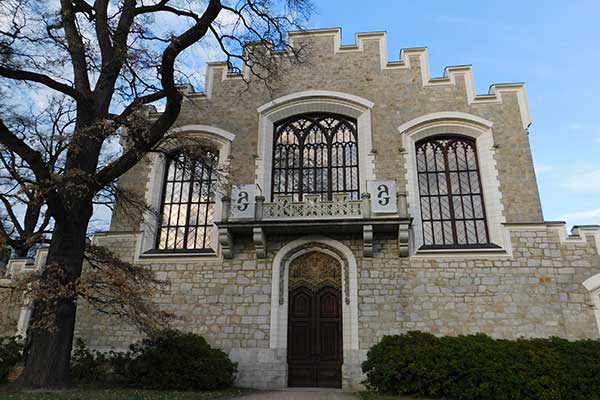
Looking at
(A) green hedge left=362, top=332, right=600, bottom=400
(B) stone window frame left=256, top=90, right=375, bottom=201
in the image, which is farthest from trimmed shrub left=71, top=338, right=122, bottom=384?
(A) green hedge left=362, top=332, right=600, bottom=400

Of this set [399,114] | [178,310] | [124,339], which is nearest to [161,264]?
[178,310]

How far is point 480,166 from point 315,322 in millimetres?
7525

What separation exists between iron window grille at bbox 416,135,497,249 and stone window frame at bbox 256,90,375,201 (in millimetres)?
1980

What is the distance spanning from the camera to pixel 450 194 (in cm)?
1373

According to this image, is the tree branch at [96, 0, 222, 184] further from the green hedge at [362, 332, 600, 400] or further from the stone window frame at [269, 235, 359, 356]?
the green hedge at [362, 332, 600, 400]

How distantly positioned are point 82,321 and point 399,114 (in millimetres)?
12484

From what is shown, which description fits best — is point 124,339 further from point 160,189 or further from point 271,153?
point 271,153

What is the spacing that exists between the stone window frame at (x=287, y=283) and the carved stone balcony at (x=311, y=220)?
1.31 ft

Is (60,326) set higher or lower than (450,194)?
lower

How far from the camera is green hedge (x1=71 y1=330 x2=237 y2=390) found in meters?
10.1

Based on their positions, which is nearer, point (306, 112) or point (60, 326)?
point (60, 326)

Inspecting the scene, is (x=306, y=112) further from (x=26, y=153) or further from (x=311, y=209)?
(x=26, y=153)

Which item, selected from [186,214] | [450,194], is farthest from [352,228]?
[186,214]

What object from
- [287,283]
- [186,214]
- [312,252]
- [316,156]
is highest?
[316,156]
